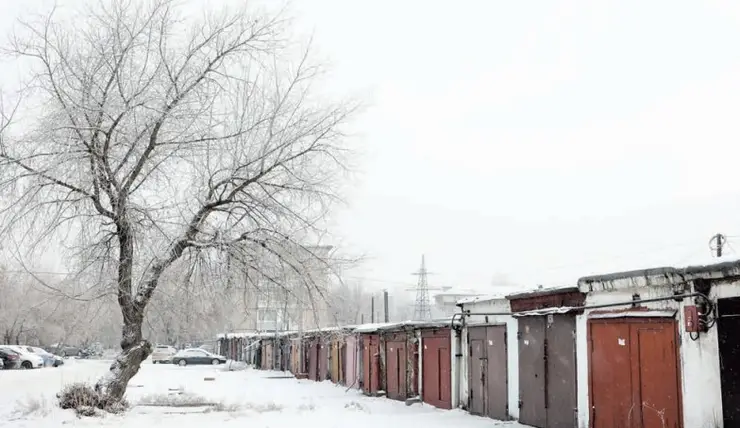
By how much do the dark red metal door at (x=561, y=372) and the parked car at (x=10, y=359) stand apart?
114 ft

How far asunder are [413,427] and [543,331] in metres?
3.44

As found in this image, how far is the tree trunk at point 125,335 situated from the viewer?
635 inches

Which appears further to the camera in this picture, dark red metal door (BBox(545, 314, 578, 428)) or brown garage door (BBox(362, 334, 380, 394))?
brown garage door (BBox(362, 334, 380, 394))

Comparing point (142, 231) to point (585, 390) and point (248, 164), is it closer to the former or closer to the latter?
point (248, 164)

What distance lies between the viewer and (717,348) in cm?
996

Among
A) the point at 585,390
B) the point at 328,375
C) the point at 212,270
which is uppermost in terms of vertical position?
the point at 212,270

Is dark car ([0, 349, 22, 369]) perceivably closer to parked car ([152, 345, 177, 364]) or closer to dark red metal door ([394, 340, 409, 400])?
parked car ([152, 345, 177, 364])

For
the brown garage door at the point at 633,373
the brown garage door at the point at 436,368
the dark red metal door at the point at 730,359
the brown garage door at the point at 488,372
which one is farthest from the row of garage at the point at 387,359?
the dark red metal door at the point at 730,359

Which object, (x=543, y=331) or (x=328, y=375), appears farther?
(x=328, y=375)

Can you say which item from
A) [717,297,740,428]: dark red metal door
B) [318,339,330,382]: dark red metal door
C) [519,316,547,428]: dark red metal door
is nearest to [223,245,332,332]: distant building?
[519,316,547,428]: dark red metal door

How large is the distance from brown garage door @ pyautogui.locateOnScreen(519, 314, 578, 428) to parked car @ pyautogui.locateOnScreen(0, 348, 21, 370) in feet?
111

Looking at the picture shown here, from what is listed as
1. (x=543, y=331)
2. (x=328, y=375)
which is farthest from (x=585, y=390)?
(x=328, y=375)

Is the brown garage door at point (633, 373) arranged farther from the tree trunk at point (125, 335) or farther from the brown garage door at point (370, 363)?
the brown garage door at point (370, 363)

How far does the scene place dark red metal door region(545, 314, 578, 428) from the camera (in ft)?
43.9
